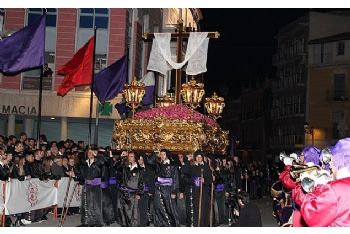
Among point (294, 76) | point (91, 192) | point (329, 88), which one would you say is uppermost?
point (294, 76)

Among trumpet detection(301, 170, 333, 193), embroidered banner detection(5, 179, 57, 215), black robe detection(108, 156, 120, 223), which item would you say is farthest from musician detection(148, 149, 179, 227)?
trumpet detection(301, 170, 333, 193)

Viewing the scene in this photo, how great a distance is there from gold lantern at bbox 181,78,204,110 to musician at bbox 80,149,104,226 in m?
4.37

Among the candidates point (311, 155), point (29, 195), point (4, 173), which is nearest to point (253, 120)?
point (29, 195)

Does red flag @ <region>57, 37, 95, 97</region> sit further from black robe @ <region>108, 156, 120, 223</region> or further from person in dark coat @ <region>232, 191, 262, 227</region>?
person in dark coat @ <region>232, 191, 262, 227</region>

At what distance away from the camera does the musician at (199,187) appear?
14.4 m

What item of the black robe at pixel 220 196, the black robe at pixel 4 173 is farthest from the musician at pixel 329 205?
the black robe at pixel 220 196

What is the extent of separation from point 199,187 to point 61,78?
16189 mm

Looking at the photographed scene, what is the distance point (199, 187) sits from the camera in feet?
47.9

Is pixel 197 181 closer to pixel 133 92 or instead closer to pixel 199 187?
pixel 199 187

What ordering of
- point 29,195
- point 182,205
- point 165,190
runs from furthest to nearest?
point 182,205 < point 165,190 < point 29,195

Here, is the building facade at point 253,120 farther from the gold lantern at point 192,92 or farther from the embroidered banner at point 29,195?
the embroidered banner at point 29,195

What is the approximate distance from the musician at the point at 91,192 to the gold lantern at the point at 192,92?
14.3 ft
